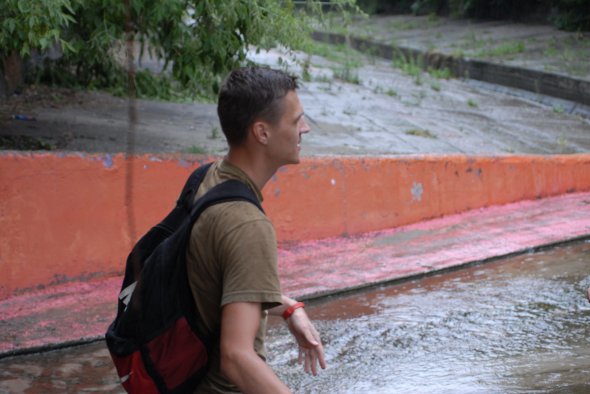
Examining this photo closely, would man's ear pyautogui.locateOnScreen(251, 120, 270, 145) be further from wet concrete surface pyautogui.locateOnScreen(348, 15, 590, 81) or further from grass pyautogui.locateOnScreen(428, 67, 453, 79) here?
grass pyautogui.locateOnScreen(428, 67, 453, 79)

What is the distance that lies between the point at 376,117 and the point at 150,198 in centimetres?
529

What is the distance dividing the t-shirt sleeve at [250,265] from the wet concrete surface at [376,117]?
16.1 ft

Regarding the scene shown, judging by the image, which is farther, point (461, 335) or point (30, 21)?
point (461, 335)

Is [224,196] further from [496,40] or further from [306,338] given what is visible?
[496,40]

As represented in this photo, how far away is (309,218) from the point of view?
736cm

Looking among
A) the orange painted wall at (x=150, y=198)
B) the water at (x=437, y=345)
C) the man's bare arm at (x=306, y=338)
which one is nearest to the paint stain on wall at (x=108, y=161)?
the orange painted wall at (x=150, y=198)

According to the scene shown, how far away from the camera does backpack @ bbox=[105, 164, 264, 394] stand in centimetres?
231

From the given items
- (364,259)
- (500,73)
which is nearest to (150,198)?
(364,259)

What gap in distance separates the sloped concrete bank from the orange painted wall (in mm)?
5134

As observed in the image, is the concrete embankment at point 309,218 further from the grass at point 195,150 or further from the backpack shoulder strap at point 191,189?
the backpack shoulder strap at point 191,189

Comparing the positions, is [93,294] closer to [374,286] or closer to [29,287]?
[29,287]

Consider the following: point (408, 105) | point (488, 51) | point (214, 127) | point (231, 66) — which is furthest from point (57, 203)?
point (488, 51)

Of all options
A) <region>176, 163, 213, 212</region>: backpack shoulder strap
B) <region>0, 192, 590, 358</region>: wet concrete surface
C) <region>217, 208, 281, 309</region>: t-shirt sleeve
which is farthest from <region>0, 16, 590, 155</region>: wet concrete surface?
<region>217, 208, 281, 309</region>: t-shirt sleeve

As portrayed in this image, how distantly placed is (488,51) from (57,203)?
12370mm
